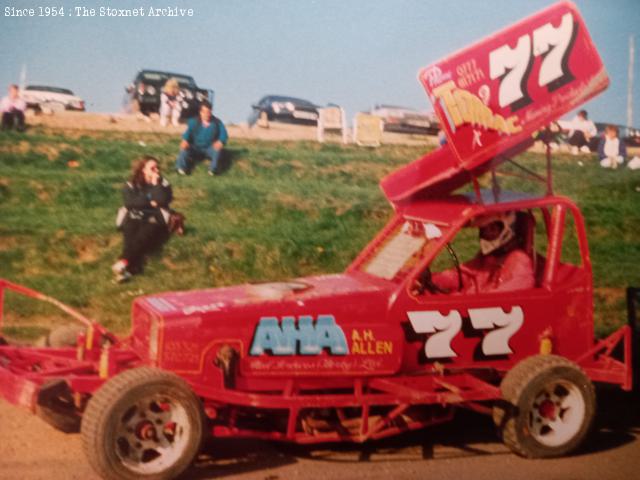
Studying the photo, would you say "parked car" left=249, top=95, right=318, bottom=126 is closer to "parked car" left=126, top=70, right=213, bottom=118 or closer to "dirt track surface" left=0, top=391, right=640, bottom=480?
"parked car" left=126, top=70, right=213, bottom=118

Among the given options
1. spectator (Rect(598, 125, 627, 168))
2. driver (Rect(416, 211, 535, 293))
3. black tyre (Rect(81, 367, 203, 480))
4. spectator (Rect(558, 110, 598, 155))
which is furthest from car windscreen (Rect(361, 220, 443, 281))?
spectator (Rect(598, 125, 627, 168))

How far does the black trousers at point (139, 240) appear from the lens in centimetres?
930

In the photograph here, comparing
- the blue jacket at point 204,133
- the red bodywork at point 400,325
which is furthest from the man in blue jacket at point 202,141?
the red bodywork at point 400,325

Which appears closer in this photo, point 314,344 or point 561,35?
point 314,344

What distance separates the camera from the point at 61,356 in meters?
5.96

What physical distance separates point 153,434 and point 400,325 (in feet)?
5.66

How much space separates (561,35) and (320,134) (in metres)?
4.81

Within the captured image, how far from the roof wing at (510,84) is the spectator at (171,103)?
439 cm

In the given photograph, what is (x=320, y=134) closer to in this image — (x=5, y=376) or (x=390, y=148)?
(x=390, y=148)

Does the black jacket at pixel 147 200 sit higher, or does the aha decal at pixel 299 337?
the black jacket at pixel 147 200

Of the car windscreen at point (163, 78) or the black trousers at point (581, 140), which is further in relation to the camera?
the black trousers at point (581, 140)

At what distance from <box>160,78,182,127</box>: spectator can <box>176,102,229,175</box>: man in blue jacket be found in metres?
0.19

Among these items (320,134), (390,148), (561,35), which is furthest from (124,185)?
(561,35)

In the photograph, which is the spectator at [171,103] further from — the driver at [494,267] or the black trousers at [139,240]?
the driver at [494,267]
